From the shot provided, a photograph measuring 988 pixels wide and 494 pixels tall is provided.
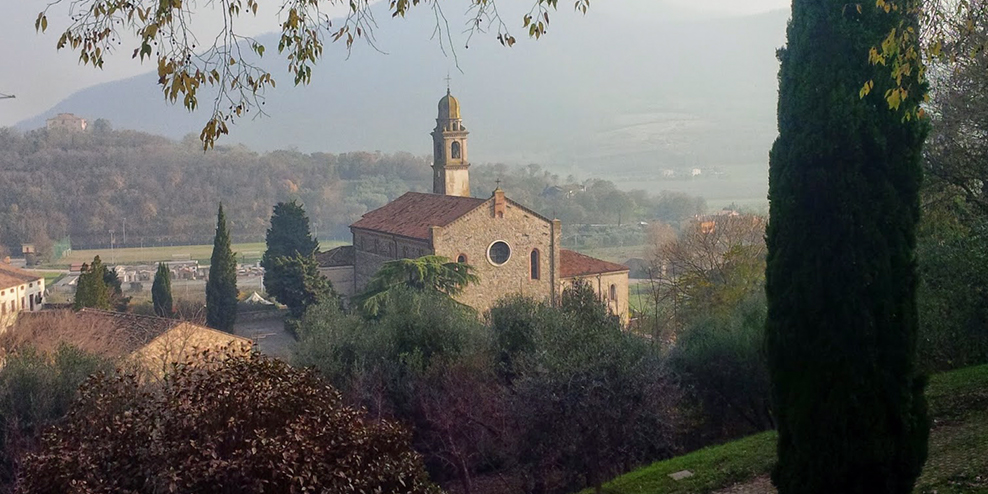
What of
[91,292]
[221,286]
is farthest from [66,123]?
[91,292]

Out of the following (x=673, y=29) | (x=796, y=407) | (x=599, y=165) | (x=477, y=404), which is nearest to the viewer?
(x=796, y=407)

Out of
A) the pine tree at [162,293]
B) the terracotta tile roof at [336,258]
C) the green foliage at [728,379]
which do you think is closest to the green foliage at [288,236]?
the terracotta tile roof at [336,258]

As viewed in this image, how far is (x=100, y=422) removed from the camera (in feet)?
21.3

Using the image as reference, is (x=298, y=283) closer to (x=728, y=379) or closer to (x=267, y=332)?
(x=267, y=332)

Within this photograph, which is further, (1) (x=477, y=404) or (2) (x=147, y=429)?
(1) (x=477, y=404)

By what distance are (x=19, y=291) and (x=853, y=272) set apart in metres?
35.2

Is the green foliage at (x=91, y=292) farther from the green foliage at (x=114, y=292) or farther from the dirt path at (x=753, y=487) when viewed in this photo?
the dirt path at (x=753, y=487)

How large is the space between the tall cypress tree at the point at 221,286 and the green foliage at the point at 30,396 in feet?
65.1

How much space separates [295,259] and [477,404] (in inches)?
896

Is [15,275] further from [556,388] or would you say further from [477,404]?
[556,388]

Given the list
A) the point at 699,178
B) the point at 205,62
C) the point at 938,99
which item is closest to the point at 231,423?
the point at 205,62

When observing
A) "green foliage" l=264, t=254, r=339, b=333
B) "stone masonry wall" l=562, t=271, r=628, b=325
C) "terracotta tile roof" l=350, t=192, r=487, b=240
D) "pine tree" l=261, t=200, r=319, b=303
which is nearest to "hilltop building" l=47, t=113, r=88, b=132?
"pine tree" l=261, t=200, r=319, b=303

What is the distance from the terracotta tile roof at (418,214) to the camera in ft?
103

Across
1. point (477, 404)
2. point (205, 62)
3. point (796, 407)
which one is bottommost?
point (477, 404)
